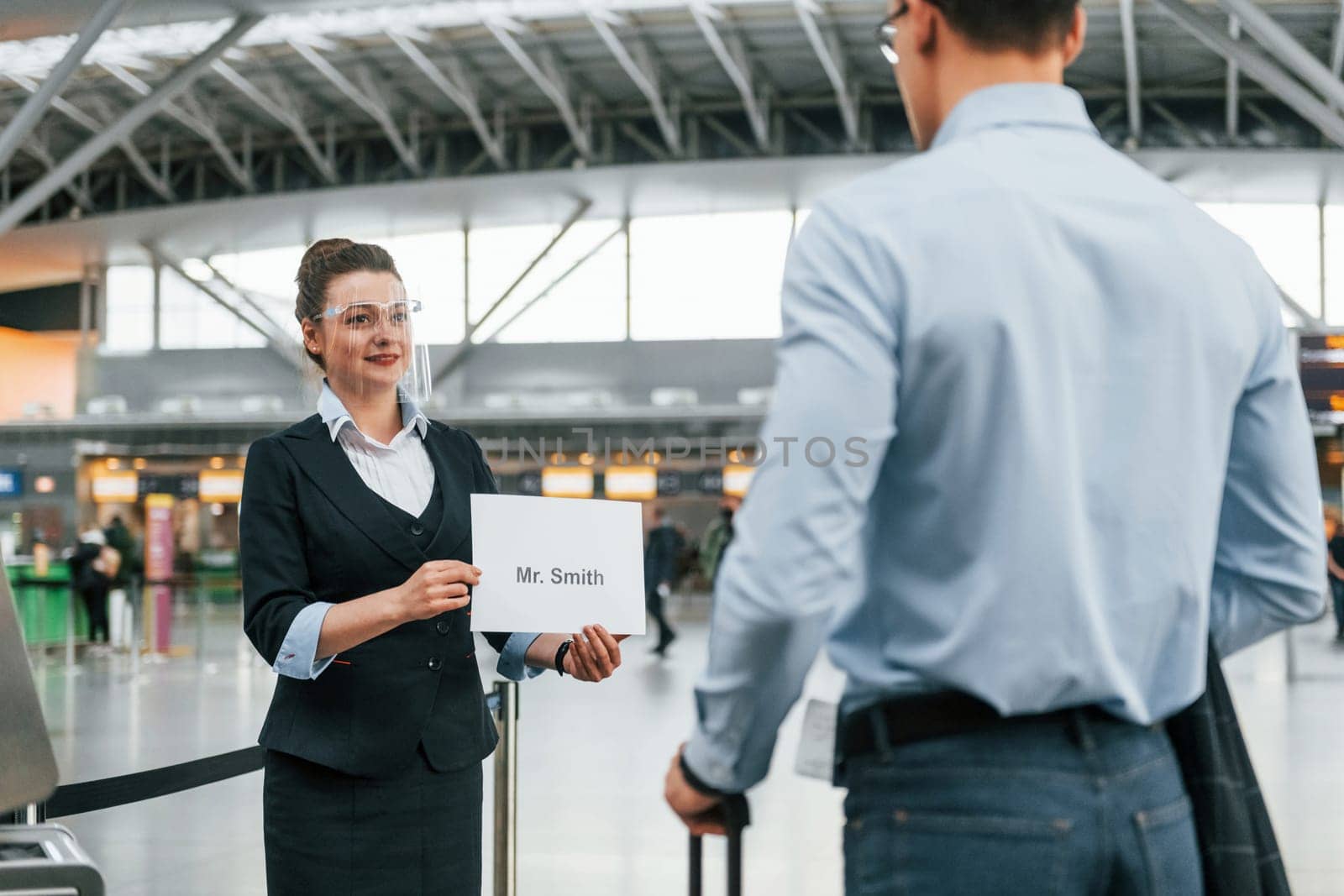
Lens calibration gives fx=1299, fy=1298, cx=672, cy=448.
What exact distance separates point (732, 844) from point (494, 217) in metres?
32.7

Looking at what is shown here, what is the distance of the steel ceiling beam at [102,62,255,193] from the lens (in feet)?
92.4

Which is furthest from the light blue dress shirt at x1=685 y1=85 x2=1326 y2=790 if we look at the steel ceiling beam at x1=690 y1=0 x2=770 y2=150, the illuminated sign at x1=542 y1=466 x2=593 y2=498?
the illuminated sign at x1=542 y1=466 x2=593 y2=498

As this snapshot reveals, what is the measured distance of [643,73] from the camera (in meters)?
27.1

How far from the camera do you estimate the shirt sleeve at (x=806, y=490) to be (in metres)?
1.36

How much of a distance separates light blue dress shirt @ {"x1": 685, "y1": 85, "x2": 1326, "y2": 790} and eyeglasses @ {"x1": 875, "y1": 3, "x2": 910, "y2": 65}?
0.15 m

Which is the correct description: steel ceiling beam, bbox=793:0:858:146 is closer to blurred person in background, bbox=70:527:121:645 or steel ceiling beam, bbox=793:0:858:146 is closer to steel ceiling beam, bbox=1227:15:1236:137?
steel ceiling beam, bbox=1227:15:1236:137

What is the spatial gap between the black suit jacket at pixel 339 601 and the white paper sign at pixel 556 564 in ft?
0.38

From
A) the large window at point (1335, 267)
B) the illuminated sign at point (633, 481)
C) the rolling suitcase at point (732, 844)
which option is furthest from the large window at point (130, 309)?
the rolling suitcase at point (732, 844)

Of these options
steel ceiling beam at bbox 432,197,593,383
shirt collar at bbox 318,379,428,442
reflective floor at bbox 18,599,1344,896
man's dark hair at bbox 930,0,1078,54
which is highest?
steel ceiling beam at bbox 432,197,593,383

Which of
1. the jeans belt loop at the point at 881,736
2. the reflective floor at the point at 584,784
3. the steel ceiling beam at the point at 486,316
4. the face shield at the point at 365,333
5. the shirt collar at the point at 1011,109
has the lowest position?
the reflective floor at the point at 584,784

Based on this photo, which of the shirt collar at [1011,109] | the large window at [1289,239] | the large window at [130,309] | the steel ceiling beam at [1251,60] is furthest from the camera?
the large window at [130,309]

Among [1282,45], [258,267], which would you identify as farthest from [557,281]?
[1282,45]

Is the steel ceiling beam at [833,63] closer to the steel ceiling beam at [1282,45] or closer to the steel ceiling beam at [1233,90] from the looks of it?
the steel ceiling beam at [1233,90]

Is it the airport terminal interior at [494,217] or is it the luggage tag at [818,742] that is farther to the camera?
the airport terminal interior at [494,217]
